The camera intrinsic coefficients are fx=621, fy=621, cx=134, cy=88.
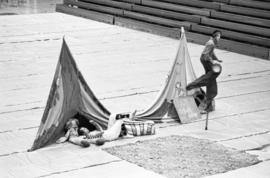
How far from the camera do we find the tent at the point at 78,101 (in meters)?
12.0

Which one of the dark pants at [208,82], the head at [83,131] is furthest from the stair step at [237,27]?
the head at [83,131]

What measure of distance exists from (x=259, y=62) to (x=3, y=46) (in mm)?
8861

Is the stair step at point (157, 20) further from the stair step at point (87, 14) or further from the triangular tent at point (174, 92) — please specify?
the triangular tent at point (174, 92)

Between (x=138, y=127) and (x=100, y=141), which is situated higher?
(x=138, y=127)

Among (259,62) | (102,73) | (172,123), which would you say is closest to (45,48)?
(102,73)

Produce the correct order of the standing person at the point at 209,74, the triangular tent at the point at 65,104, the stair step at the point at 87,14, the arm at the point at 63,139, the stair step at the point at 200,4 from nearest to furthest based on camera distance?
the triangular tent at the point at 65,104, the arm at the point at 63,139, the standing person at the point at 209,74, the stair step at the point at 200,4, the stair step at the point at 87,14

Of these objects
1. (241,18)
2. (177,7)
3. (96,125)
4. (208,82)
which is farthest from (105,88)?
(177,7)

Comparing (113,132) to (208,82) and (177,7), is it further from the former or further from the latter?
(177,7)

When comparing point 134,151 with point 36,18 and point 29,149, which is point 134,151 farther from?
point 36,18

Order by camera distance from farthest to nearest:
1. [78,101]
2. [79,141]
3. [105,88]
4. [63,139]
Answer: [105,88] < [78,101] < [63,139] < [79,141]

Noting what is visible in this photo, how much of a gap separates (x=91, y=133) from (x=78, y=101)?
0.81m

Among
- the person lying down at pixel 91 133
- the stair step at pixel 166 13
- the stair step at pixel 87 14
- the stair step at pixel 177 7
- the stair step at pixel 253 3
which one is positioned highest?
the stair step at pixel 253 3

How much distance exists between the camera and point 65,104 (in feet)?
40.4

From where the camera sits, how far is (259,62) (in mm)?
20297
